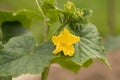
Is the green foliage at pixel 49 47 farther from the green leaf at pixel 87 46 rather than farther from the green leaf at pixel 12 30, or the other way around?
the green leaf at pixel 12 30

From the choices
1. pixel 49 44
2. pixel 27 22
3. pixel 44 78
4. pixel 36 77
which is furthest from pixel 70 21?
pixel 36 77

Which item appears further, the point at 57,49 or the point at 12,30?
the point at 12,30

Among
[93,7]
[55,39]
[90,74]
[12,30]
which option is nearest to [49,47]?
[55,39]

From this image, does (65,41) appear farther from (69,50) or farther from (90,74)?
(90,74)

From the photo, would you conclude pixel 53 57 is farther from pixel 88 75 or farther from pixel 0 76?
pixel 88 75

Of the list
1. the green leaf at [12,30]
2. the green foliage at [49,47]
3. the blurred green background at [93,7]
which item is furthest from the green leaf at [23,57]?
the blurred green background at [93,7]

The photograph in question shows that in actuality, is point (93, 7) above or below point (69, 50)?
below
